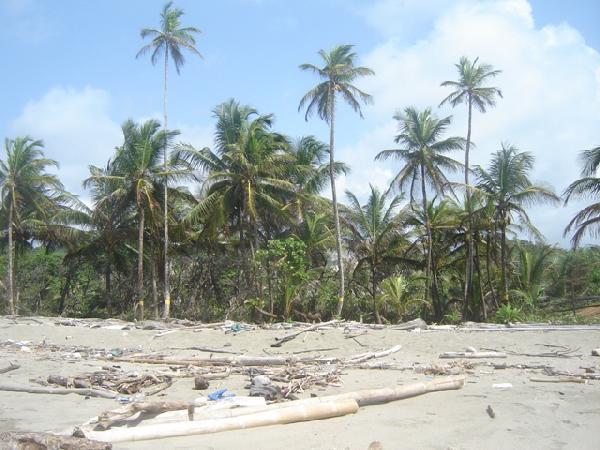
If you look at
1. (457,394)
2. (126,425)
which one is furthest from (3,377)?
(457,394)

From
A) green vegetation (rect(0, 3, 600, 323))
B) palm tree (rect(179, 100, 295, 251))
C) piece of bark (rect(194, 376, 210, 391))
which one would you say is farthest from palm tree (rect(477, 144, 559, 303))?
piece of bark (rect(194, 376, 210, 391))

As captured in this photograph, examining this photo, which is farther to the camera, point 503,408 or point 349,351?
point 349,351

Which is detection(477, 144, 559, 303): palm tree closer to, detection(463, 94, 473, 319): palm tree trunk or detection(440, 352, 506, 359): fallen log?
detection(463, 94, 473, 319): palm tree trunk

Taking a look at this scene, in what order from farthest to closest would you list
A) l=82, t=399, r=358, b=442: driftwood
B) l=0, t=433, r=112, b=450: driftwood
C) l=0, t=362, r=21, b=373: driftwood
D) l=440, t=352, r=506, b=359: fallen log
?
l=440, t=352, r=506, b=359: fallen log < l=0, t=362, r=21, b=373: driftwood < l=82, t=399, r=358, b=442: driftwood < l=0, t=433, r=112, b=450: driftwood

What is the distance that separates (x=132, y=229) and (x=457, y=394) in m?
21.7

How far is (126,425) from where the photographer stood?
23.9ft

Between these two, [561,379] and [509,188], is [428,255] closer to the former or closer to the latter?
[509,188]

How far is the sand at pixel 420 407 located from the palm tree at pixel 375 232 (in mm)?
10831

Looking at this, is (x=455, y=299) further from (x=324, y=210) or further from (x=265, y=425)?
(x=265, y=425)

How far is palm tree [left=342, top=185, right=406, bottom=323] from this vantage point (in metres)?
26.7

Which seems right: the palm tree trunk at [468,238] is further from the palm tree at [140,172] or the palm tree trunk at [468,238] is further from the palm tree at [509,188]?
the palm tree at [140,172]

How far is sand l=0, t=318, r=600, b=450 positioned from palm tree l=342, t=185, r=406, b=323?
426 inches

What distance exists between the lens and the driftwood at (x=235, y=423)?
6690mm

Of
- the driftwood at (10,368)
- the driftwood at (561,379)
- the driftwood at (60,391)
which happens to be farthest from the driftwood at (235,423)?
the driftwood at (10,368)
